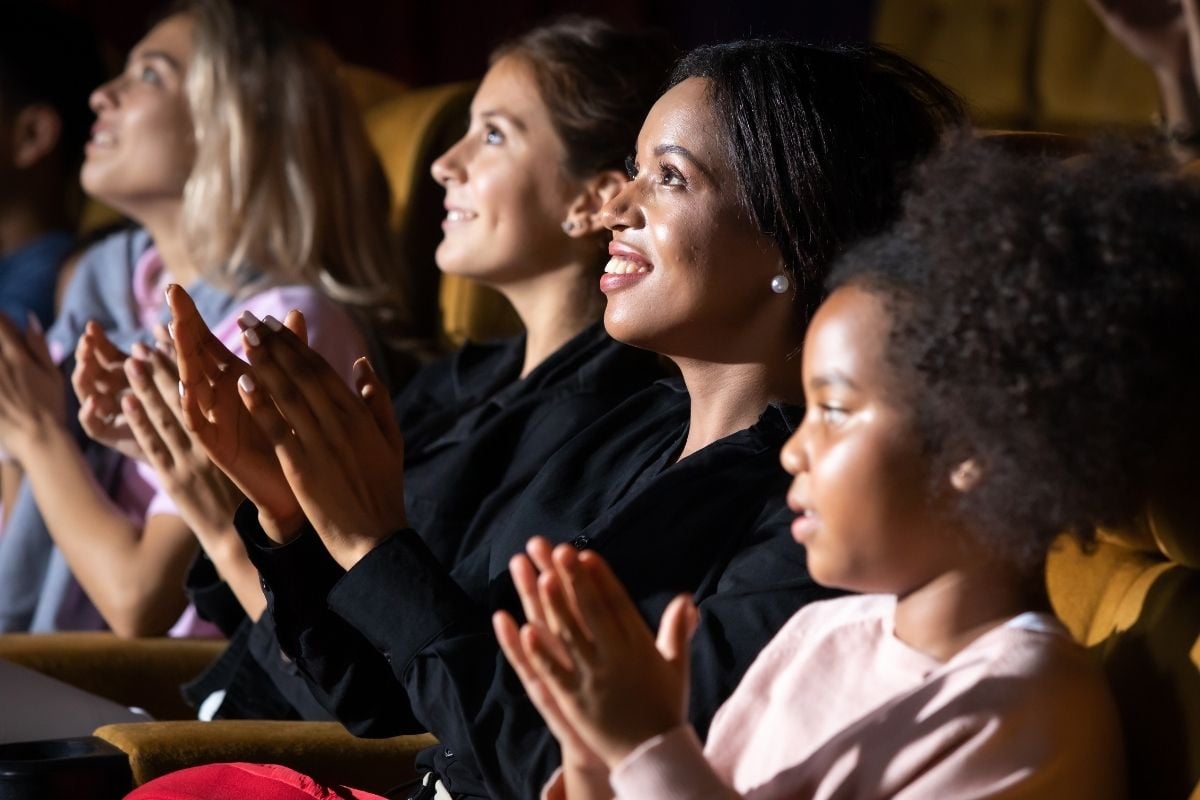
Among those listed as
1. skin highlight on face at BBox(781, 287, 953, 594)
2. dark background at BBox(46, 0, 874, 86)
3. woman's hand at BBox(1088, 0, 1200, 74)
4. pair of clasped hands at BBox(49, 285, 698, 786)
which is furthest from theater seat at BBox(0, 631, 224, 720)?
dark background at BBox(46, 0, 874, 86)

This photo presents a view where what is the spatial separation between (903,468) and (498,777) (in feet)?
1.21

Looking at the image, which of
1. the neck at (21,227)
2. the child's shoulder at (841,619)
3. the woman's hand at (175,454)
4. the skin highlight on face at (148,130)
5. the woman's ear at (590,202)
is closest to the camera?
the child's shoulder at (841,619)

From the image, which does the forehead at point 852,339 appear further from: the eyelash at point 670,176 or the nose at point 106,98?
the nose at point 106,98

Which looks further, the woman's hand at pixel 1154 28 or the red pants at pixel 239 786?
the woman's hand at pixel 1154 28

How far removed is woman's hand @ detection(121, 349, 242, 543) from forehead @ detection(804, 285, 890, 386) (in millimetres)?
756

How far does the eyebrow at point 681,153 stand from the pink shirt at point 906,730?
0.38 meters

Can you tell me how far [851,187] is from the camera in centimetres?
116

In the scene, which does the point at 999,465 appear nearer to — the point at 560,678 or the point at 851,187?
the point at 560,678

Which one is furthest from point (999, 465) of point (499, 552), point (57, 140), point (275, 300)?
point (57, 140)

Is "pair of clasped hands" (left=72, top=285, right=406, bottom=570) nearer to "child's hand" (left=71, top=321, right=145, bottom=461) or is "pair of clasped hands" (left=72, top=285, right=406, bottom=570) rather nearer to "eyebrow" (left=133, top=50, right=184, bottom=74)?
"child's hand" (left=71, top=321, right=145, bottom=461)

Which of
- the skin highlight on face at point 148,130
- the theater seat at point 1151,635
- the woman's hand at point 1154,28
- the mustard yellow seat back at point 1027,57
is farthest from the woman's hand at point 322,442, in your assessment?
the mustard yellow seat back at point 1027,57

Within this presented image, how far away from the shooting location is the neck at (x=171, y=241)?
7.02ft

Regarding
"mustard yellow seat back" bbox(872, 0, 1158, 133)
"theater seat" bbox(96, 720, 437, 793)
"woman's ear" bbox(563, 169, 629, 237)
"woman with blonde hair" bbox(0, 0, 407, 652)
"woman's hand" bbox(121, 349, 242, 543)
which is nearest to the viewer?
"theater seat" bbox(96, 720, 437, 793)

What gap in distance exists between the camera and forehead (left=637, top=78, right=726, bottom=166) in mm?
1195
